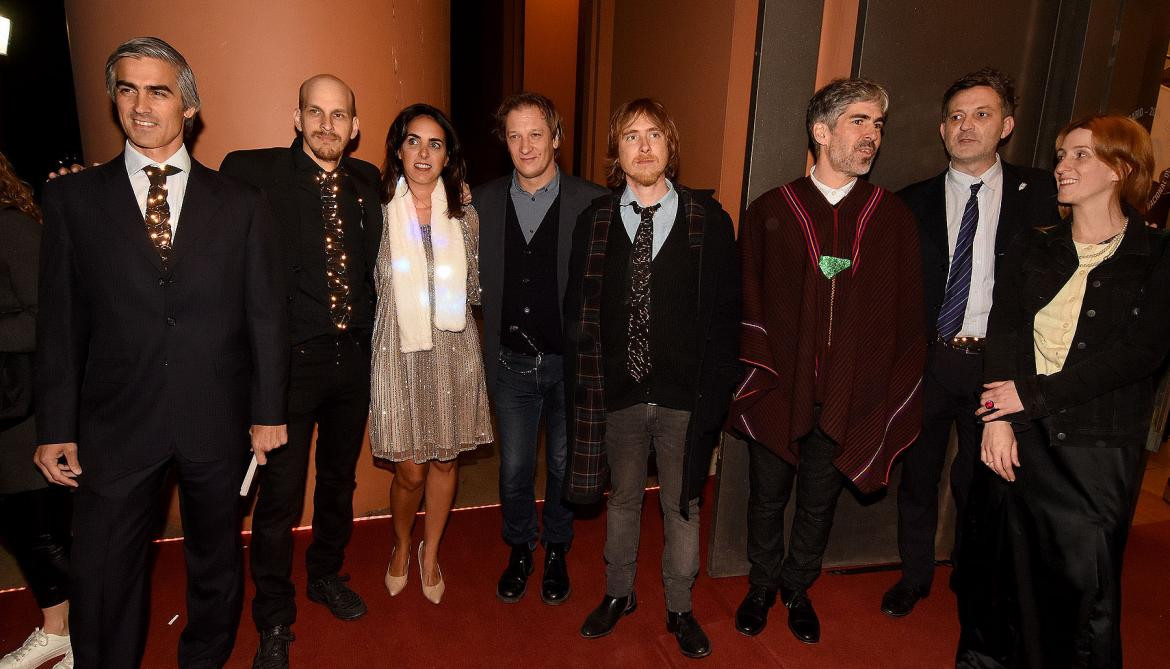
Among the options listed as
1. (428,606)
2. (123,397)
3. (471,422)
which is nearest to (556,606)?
(428,606)

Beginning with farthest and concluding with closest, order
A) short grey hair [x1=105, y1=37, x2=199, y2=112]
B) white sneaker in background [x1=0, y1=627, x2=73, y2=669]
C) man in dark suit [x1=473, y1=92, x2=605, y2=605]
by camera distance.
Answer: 1. man in dark suit [x1=473, y1=92, x2=605, y2=605]
2. white sneaker in background [x1=0, y1=627, x2=73, y2=669]
3. short grey hair [x1=105, y1=37, x2=199, y2=112]

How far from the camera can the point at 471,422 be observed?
262 centimetres

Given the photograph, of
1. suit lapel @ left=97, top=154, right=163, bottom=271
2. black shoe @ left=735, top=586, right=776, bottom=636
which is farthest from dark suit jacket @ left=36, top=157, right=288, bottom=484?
black shoe @ left=735, top=586, right=776, bottom=636

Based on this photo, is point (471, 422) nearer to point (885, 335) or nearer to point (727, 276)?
point (727, 276)

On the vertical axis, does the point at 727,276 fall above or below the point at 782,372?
above

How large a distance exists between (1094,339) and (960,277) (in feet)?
1.91

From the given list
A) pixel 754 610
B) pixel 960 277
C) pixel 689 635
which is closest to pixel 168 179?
Result: pixel 689 635

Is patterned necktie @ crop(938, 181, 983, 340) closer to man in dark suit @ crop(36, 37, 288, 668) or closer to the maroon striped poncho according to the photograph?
the maroon striped poncho

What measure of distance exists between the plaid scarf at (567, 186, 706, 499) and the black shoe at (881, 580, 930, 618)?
4.78 ft

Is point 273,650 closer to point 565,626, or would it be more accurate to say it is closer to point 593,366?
point 565,626

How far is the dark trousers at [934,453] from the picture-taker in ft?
8.32

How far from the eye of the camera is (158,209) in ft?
6.21

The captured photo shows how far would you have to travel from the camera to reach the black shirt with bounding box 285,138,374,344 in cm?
225

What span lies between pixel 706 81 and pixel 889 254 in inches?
86.1
